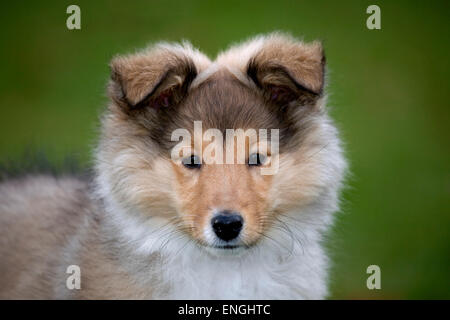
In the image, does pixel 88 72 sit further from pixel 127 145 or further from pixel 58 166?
pixel 127 145

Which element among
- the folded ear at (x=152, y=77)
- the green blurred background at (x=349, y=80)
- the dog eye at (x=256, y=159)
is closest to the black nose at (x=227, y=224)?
the dog eye at (x=256, y=159)

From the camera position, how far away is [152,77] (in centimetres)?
488

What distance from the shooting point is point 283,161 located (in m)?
5.05

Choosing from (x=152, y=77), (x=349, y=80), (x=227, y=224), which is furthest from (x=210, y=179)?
(x=349, y=80)

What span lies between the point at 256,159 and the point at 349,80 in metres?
7.28

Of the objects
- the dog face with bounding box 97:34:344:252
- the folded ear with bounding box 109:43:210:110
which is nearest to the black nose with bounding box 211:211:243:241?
the dog face with bounding box 97:34:344:252

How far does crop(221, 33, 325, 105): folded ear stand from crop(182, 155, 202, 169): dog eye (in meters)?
0.67

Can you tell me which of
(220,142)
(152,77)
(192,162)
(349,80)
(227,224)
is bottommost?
(227,224)

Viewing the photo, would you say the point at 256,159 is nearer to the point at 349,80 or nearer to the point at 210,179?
the point at 210,179

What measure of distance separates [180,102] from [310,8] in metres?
8.41

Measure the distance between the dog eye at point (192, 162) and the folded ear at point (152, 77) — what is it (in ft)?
1.42
